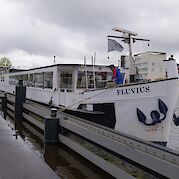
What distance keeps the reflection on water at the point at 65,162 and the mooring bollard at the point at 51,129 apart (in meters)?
0.18

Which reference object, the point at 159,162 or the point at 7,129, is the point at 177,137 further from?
the point at 159,162

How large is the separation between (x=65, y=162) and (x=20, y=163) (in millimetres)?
1017

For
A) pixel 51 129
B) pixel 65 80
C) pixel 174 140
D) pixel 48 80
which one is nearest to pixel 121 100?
pixel 51 129

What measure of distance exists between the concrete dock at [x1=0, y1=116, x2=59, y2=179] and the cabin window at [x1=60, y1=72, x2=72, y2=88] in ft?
23.9

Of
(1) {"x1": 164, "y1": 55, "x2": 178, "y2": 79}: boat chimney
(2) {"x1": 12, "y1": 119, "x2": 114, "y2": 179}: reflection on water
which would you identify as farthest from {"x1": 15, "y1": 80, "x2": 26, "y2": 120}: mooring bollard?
(1) {"x1": 164, "y1": 55, "x2": 178, "y2": 79}: boat chimney

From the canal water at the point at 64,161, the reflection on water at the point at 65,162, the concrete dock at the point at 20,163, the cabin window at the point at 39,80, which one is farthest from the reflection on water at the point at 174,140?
the concrete dock at the point at 20,163

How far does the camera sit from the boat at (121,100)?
405 inches

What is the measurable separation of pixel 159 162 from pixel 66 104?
1045cm

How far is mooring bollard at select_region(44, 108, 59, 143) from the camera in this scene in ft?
28.0

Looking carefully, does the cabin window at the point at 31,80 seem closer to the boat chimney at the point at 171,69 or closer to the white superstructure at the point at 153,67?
the white superstructure at the point at 153,67

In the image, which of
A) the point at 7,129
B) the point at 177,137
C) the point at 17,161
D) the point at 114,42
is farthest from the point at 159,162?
the point at 177,137

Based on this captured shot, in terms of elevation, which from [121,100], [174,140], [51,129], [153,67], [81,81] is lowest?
[174,140]

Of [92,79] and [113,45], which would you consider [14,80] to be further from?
[113,45]

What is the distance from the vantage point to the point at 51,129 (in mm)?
8617
